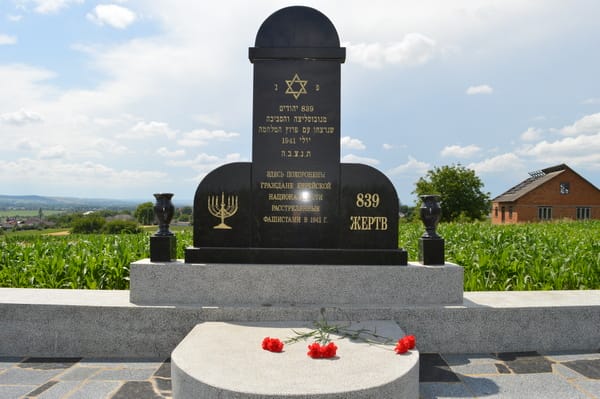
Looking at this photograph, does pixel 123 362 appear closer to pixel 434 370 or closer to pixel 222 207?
pixel 222 207

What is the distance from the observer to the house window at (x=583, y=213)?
47.7m

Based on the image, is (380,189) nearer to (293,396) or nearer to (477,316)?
(477,316)

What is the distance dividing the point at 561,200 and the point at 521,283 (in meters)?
48.6

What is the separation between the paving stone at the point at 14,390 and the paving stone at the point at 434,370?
3838 millimetres

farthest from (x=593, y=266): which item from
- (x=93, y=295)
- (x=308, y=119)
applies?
(x=93, y=295)

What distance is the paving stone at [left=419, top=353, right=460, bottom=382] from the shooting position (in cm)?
414

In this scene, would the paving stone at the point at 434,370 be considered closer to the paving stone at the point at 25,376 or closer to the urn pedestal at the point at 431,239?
the urn pedestal at the point at 431,239

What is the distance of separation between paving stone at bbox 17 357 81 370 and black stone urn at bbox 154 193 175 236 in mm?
1793

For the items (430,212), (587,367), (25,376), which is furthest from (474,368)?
(25,376)

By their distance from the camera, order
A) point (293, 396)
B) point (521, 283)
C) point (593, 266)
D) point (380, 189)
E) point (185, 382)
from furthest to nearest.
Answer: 1. point (593, 266)
2. point (521, 283)
3. point (380, 189)
4. point (185, 382)
5. point (293, 396)

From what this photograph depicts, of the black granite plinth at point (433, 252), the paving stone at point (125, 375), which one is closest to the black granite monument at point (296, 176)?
the black granite plinth at point (433, 252)

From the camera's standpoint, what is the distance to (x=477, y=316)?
4.96m

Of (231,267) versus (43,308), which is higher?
(231,267)

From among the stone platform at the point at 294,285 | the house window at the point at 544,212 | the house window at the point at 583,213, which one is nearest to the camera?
the stone platform at the point at 294,285
